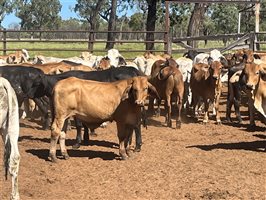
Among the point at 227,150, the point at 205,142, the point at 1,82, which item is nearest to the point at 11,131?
the point at 1,82

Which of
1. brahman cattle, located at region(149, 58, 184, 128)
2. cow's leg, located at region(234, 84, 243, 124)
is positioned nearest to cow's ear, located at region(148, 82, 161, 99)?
brahman cattle, located at region(149, 58, 184, 128)

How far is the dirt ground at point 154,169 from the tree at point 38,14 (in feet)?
301

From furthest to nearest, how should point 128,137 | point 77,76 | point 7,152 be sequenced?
point 77,76, point 128,137, point 7,152

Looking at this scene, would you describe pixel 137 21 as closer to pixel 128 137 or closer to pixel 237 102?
pixel 237 102

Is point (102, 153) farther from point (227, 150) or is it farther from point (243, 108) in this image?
point (243, 108)

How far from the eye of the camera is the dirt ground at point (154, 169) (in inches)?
277

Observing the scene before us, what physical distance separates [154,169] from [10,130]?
286cm

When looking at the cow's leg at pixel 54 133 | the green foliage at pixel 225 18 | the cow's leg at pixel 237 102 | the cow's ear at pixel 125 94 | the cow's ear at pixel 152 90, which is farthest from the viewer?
the green foliage at pixel 225 18

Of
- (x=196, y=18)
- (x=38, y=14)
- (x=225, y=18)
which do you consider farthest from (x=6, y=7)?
(x=196, y=18)

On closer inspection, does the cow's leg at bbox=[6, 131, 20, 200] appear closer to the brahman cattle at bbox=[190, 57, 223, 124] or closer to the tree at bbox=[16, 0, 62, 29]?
the brahman cattle at bbox=[190, 57, 223, 124]

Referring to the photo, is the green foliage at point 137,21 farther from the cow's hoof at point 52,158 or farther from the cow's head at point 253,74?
the cow's hoof at point 52,158

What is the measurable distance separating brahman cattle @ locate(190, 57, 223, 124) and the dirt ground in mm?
1469

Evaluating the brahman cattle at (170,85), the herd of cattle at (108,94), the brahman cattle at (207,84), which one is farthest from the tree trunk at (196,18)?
the brahman cattle at (170,85)

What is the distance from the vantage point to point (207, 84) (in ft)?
43.3
